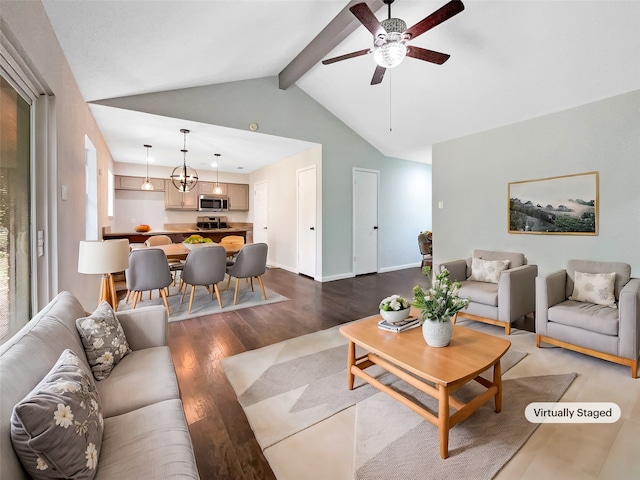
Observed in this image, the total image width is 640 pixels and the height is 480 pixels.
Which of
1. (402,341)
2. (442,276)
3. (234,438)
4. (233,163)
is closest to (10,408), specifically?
(234,438)

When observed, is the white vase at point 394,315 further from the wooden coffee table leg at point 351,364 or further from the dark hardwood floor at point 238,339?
the dark hardwood floor at point 238,339

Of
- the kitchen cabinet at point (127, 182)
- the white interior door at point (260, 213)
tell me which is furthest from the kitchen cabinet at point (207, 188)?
the kitchen cabinet at point (127, 182)

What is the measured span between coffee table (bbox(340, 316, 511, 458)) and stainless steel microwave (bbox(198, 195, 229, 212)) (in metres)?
6.52

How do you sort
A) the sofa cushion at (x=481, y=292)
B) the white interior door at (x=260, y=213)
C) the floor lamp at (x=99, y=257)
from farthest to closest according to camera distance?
the white interior door at (x=260, y=213), the sofa cushion at (x=481, y=292), the floor lamp at (x=99, y=257)

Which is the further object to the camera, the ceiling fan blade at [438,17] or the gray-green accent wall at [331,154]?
the gray-green accent wall at [331,154]

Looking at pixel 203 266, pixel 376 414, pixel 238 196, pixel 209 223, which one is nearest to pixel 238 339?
pixel 203 266

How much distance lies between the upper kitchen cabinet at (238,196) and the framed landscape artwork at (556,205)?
21.2ft

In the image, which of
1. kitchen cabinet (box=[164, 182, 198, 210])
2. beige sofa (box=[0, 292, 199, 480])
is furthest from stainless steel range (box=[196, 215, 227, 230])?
beige sofa (box=[0, 292, 199, 480])

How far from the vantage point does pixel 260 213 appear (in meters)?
7.82

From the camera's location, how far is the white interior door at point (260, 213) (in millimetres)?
7492

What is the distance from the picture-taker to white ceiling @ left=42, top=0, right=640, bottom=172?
230 centimetres

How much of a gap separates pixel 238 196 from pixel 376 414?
733 centimetres

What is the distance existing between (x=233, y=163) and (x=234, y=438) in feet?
20.2

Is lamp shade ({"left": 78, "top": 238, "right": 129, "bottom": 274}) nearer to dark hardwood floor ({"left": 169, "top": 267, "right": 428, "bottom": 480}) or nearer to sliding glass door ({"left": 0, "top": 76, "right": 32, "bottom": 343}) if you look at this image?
sliding glass door ({"left": 0, "top": 76, "right": 32, "bottom": 343})
